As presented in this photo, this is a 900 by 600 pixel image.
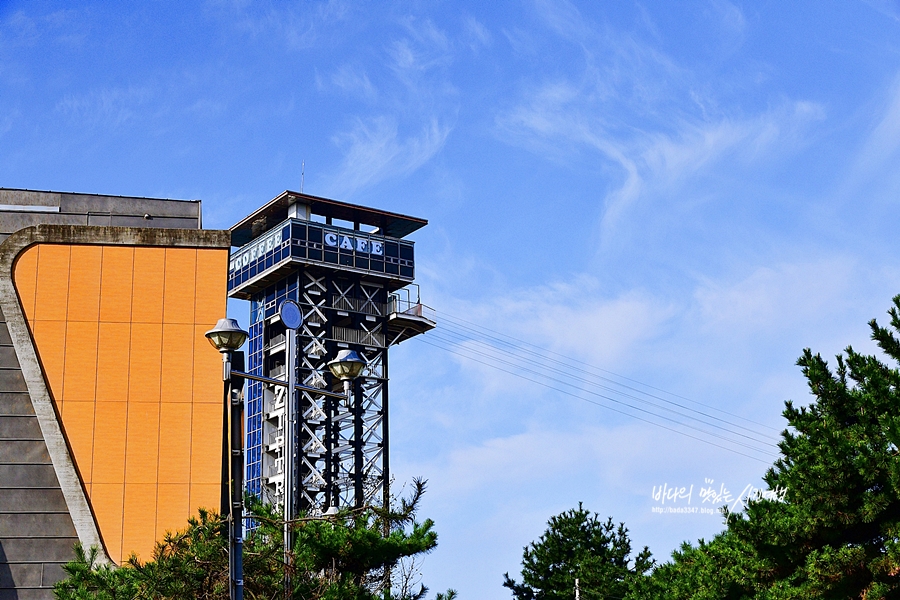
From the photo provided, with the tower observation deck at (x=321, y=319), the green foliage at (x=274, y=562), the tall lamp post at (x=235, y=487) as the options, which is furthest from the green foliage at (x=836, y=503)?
the tower observation deck at (x=321, y=319)

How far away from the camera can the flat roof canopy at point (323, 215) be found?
72.6m

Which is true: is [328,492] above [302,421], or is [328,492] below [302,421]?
below

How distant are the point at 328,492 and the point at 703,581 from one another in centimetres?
4826

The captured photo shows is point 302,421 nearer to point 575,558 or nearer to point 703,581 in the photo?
point 575,558

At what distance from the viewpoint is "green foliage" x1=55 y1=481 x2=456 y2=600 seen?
15852 millimetres

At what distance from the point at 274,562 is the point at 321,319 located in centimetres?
5471

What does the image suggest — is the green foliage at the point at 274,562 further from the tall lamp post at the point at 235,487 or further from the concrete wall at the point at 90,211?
the concrete wall at the point at 90,211

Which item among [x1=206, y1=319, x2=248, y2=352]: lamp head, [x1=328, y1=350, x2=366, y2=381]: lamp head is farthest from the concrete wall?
[x1=206, y1=319, x2=248, y2=352]: lamp head

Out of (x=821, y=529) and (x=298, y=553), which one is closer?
(x=298, y=553)

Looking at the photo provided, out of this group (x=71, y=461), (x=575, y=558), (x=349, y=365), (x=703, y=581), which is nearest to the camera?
(x=349, y=365)

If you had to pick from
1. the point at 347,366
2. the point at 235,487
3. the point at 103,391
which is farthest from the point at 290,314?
the point at 103,391

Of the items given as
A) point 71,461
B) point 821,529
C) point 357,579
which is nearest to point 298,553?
point 357,579

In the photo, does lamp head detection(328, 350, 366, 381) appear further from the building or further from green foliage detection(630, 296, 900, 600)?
the building

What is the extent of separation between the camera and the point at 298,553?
18047 millimetres
